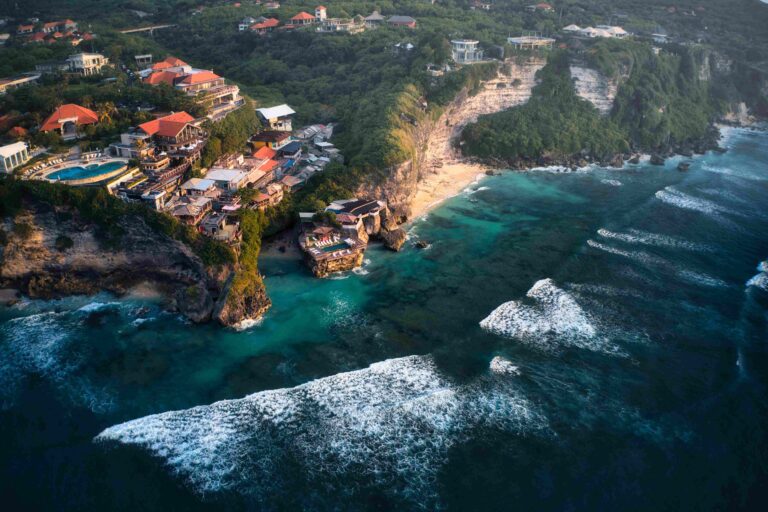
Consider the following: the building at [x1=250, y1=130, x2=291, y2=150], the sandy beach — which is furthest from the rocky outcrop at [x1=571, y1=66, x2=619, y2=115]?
the building at [x1=250, y1=130, x2=291, y2=150]

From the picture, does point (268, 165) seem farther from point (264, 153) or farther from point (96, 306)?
point (96, 306)

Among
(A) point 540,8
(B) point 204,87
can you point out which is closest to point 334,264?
(B) point 204,87

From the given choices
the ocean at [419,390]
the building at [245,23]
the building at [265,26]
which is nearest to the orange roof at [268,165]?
the ocean at [419,390]

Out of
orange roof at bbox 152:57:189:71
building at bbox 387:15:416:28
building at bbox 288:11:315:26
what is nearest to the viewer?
orange roof at bbox 152:57:189:71

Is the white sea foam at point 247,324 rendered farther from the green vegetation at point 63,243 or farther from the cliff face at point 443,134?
the cliff face at point 443,134

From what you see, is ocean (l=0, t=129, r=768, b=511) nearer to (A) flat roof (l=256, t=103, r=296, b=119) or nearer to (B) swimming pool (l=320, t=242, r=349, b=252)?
(B) swimming pool (l=320, t=242, r=349, b=252)

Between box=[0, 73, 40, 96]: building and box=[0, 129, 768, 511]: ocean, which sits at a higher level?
box=[0, 73, 40, 96]: building

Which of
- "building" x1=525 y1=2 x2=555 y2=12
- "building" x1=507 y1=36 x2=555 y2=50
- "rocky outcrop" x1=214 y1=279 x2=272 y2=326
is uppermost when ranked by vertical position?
"building" x1=525 y1=2 x2=555 y2=12
